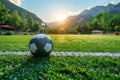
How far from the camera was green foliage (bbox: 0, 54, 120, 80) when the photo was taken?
7.37 metres

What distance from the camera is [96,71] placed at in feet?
26.5

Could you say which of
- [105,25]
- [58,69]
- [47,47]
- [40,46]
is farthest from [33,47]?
[105,25]

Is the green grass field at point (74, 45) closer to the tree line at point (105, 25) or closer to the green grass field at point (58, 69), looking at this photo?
the green grass field at point (58, 69)

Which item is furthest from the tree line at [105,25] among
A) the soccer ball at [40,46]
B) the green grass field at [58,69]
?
the green grass field at [58,69]

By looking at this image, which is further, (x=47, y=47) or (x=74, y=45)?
(x=74, y=45)

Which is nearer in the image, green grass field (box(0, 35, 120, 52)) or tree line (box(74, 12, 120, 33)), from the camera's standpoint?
green grass field (box(0, 35, 120, 52))

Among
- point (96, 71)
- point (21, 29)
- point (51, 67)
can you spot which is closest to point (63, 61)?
point (51, 67)

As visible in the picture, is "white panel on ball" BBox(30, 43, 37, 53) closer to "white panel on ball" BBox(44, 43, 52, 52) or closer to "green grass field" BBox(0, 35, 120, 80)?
"white panel on ball" BBox(44, 43, 52, 52)

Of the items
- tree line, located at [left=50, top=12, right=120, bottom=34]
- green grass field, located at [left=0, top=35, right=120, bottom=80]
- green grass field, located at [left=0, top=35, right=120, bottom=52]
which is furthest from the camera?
tree line, located at [left=50, top=12, right=120, bottom=34]

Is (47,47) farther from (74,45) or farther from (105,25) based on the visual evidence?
(105,25)

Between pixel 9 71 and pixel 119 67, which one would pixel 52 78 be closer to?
pixel 9 71

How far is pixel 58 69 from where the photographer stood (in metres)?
8.14

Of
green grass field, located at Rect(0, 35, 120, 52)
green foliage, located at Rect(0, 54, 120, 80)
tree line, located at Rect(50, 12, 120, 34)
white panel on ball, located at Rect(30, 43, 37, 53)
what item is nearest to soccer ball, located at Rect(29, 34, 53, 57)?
white panel on ball, located at Rect(30, 43, 37, 53)

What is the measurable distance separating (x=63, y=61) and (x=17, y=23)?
252 ft
